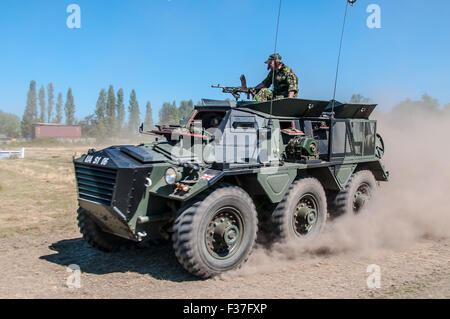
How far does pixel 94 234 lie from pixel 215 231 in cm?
210

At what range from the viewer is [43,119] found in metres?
94.8

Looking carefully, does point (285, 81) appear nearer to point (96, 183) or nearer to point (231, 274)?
point (231, 274)

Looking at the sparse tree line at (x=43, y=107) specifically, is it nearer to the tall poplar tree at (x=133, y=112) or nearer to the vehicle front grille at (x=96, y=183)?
the tall poplar tree at (x=133, y=112)

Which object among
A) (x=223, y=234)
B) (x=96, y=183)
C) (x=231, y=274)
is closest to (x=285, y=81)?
(x=223, y=234)

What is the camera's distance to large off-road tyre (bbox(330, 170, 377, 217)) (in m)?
7.79

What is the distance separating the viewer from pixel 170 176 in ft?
16.8

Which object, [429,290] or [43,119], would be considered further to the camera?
[43,119]

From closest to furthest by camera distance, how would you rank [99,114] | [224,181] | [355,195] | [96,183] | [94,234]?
1. [96,183]
2. [224,181]
3. [94,234]
4. [355,195]
5. [99,114]

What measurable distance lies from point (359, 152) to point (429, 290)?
3785mm

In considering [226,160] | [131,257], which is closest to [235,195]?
→ [226,160]

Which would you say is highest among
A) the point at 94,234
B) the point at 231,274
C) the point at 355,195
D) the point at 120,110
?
the point at 120,110

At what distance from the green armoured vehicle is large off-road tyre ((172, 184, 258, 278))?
13 millimetres

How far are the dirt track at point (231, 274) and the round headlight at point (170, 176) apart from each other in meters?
1.32
